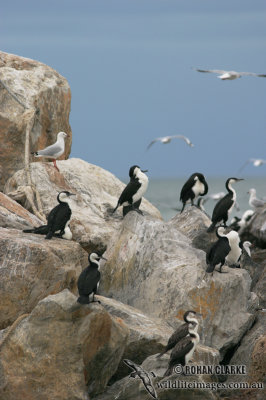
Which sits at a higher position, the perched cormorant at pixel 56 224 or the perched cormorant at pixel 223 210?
the perched cormorant at pixel 56 224

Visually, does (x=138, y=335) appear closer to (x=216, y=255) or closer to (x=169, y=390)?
(x=169, y=390)

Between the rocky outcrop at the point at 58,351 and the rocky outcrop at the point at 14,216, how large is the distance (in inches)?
129

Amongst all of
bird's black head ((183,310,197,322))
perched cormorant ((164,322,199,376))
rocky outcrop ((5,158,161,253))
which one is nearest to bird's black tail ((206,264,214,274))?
bird's black head ((183,310,197,322))

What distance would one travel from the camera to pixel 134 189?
13945mm

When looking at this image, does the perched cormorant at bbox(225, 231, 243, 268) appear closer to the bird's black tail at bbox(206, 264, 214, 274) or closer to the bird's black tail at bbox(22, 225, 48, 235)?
the bird's black tail at bbox(206, 264, 214, 274)

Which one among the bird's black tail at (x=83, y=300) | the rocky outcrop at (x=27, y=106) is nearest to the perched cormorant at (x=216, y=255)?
the bird's black tail at (x=83, y=300)

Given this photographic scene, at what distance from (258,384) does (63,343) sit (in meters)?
2.42

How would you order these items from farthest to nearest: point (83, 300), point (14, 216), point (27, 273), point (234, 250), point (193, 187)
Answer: point (193, 187)
point (234, 250)
point (14, 216)
point (27, 273)
point (83, 300)

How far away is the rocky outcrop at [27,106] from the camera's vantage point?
1734 centimetres

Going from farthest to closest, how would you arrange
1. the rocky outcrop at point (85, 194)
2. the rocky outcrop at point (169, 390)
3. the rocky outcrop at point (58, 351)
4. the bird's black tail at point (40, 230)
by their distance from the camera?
the rocky outcrop at point (85, 194)
the bird's black tail at point (40, 230)
the rocky outcrop at point (58, 351)
the rocky outcrop at point (169, 390)

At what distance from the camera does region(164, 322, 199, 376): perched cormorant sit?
9555 mm

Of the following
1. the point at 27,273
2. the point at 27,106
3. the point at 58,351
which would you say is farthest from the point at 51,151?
the point at 58,351

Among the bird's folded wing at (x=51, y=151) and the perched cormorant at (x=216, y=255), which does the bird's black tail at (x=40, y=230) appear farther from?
the bird's folded wing at (x=51, y=151)

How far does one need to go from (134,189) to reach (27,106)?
4845 millimetres
